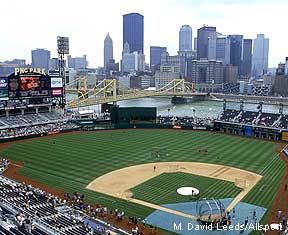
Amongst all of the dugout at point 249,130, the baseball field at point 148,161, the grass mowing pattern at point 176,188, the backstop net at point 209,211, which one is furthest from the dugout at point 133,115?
the backstop net at point 209,211

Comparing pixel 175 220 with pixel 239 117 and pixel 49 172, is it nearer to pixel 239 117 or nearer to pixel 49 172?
pixel 49 172

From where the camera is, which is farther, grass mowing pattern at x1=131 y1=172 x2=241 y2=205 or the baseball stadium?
grass mowing pattern at x1=131 y1=172 x2=241 y2=205

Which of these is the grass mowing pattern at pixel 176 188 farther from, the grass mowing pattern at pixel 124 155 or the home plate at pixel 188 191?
the grass mowing pattern at pixel 124 155

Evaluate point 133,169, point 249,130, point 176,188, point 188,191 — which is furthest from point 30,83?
point 188,191

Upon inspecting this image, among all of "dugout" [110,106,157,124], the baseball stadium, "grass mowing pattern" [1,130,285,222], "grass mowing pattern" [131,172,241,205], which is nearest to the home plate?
the baseball stadium

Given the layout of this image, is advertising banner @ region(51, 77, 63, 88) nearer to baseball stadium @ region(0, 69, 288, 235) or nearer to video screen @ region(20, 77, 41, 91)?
baseball stadium @ region(0, 69, 288, 235)

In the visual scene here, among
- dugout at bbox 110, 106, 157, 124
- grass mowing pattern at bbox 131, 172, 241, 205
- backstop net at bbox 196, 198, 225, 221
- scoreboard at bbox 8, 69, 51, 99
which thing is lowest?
grass mowing pattern at bbox 131, 172, 241, 205

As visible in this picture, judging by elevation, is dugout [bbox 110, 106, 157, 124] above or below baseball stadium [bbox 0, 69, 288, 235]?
above
